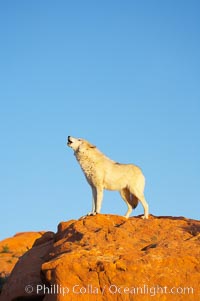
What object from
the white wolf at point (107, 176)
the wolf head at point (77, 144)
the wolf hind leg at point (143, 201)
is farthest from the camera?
the wolf head at point (77, 144)

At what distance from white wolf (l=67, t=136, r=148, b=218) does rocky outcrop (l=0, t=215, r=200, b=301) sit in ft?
4.53

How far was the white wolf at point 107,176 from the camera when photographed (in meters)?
16.7

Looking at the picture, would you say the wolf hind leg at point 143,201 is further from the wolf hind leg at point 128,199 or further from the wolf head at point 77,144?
the wolf head at point 77,144

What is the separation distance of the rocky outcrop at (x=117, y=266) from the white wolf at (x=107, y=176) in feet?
4.53

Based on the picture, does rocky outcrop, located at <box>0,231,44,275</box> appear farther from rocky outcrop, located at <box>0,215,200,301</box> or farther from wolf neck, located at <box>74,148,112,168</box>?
rocky outcrop, located at <box>0,215,200,301</box>

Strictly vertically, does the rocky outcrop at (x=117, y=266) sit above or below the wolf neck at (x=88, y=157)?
below

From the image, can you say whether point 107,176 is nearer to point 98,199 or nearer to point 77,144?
point 98,199

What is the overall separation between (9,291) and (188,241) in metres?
5.86

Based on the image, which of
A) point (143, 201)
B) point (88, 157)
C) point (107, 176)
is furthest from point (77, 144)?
point (143, 201)

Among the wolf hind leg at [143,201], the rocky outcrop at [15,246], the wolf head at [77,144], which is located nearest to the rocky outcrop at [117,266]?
the wolf hind leg at [143,201]

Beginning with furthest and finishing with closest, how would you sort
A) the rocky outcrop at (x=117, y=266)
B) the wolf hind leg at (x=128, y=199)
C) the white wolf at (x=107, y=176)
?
the wolf hind leg at (x=128, y=199) < the white wolf at (x=107, y=176) < the rocky outcrop at (x=117, y=266)

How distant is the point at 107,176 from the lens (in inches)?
665

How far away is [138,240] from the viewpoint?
14.6 m

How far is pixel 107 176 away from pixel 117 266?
465cm
